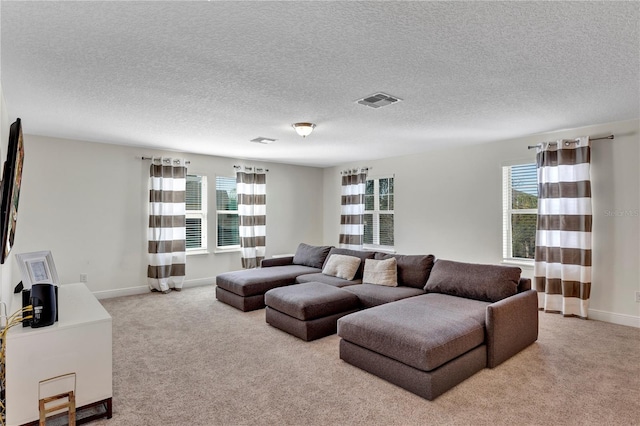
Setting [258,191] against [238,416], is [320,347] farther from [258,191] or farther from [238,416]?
[258,191]

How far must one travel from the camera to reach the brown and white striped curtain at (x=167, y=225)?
5.45 metres

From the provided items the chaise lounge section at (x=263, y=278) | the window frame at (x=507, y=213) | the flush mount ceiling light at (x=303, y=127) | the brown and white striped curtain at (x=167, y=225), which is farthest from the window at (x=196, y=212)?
the window frame at (x=507, y=213)

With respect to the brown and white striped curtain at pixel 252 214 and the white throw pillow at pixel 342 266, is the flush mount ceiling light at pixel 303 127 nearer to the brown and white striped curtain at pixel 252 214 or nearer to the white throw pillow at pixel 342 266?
the white throw pillow at pixel 342 266

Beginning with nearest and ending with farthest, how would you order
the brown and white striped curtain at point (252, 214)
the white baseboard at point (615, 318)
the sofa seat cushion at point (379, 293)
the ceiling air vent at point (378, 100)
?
the ceiling air vent at point (378, 100) < the sofa seat cushion at point (379, 293) < the white baseboard at point (615, 318) < the brown and white striped curtain at point (252, 214)

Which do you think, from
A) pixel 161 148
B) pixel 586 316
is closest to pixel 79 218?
pixel 161 148

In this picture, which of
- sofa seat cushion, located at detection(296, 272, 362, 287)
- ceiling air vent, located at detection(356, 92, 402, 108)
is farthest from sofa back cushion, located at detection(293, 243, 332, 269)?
ceiling air vent, located at detection(356, 92, 402, 108)

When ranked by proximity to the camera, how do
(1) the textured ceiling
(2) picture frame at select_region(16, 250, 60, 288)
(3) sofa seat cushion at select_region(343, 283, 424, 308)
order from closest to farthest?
(1) the textured ceiling < (2) picture frame at select_region(16, 250, 60, 288) < (3) sofa seat cushion at select_region(343, 283, 424, 308)

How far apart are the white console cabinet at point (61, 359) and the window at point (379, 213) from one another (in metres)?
5.05

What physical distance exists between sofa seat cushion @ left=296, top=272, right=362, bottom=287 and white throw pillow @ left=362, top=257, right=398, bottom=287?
0.21 meters

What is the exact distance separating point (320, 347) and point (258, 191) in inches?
155

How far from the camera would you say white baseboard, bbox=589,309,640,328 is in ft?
12.8

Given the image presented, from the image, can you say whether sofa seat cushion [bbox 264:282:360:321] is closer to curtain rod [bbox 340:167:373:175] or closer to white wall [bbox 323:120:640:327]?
white wall [bbox 323:120:640:327]

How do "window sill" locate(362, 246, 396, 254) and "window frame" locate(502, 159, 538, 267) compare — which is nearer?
"window frame" locate(502, 159, 538, 267)

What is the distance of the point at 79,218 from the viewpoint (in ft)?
16.1
